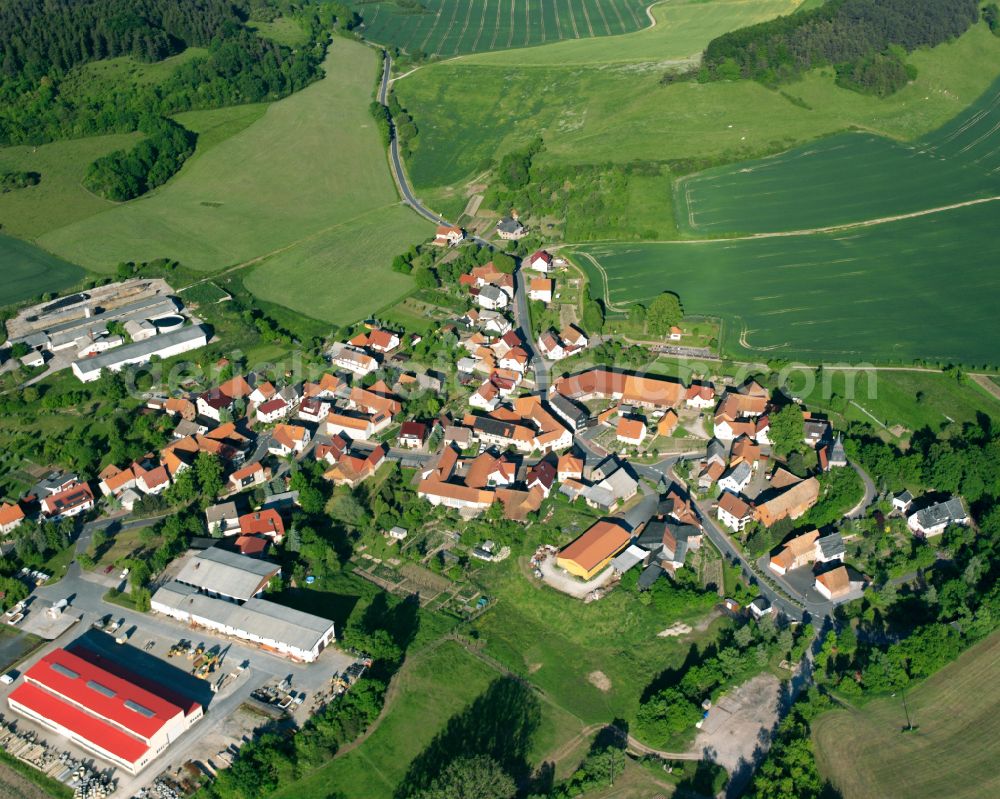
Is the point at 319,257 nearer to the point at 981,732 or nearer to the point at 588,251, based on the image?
the point at 588,251

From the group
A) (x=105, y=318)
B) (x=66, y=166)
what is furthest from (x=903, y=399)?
(x=66, y=166)

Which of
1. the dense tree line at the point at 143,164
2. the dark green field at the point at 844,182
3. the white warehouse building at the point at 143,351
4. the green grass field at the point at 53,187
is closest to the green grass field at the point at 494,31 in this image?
the dense tree line at the point at 143,164

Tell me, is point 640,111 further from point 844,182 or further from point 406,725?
point 406,725

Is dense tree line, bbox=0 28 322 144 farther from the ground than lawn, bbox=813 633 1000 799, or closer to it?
farther from the ground

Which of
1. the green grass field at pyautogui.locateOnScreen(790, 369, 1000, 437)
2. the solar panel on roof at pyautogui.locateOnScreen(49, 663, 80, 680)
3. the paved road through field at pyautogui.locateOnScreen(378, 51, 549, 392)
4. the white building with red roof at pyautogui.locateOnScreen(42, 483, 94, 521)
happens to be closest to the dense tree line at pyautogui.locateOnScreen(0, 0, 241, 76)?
the paved road through field at pyautogui.locateOnScreen(378, 51, 549, 392)

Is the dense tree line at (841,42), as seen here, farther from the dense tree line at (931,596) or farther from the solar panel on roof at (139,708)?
the solar panel on roof at (139,708)

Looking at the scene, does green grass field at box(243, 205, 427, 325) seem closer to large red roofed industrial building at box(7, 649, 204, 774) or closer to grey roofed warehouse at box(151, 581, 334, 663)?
grey roofed warehouse at box(151, 581, 334, 663)
